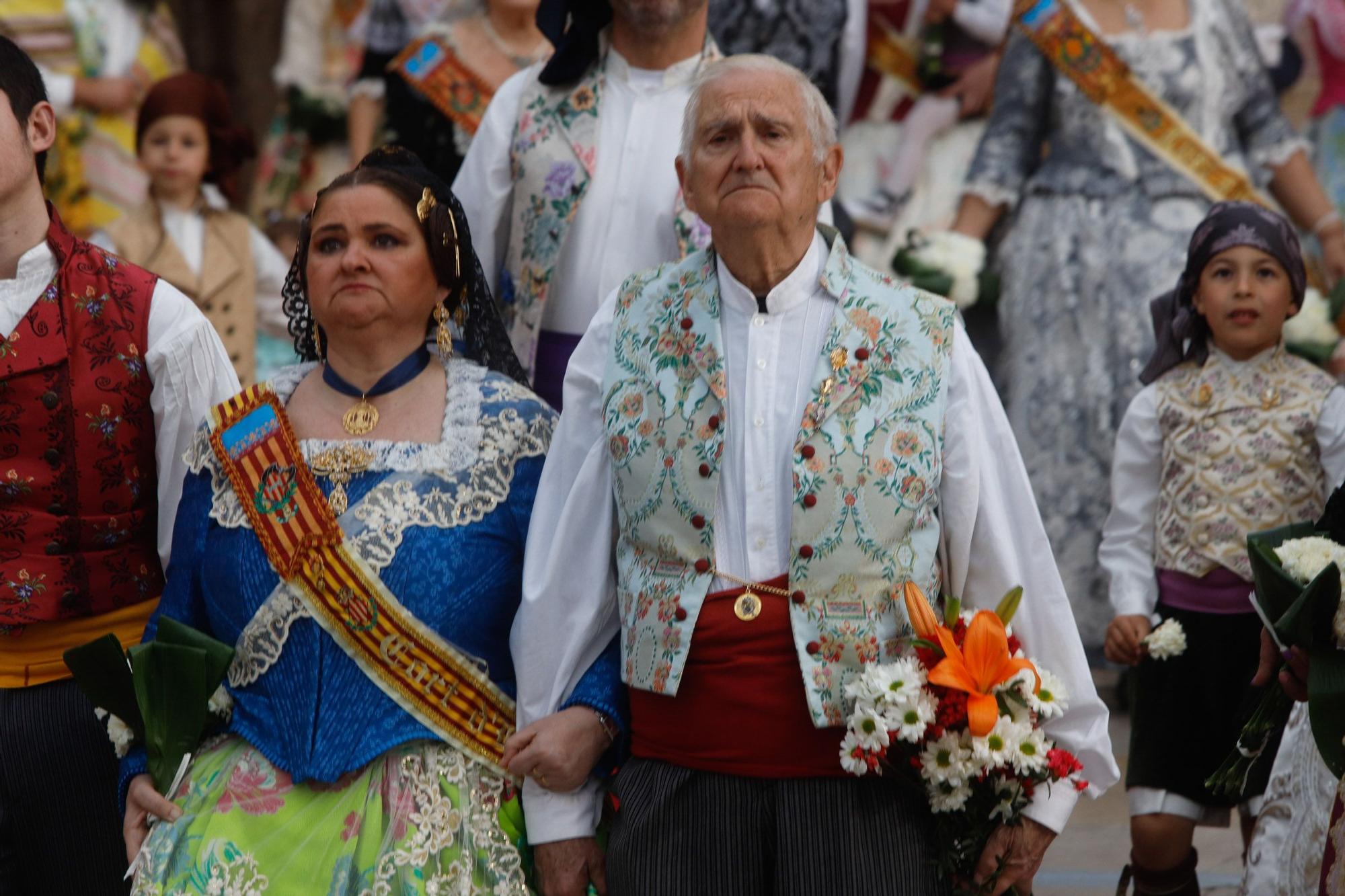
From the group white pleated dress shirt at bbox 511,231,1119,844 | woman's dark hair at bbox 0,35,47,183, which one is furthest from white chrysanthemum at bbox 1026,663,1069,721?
woman's dark hair at bbox 0,35,47,183

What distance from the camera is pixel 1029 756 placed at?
316 centimetres

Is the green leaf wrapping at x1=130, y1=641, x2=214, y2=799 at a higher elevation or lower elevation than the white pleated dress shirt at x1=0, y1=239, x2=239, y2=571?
lower

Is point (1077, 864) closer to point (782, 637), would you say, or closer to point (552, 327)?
point (552, 327)

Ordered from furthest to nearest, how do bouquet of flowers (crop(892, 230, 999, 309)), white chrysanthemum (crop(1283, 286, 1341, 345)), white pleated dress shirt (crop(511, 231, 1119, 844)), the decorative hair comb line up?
1. bouquet of flowers (crop(892, 230, 999, 309))
2. white chrysanthemum (crop(1283, 286, 1341, 345))
3. the decorative hair comb
4. white pleated dress shirt (crop(511, 231, 1119, 844))

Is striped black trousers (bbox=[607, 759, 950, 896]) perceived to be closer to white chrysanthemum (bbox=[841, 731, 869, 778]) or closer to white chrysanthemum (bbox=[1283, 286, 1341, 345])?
white chrysanthemum (bbox=[841, 731, 869, 778])

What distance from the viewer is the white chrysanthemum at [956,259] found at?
700cm

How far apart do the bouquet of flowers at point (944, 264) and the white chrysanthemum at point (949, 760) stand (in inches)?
151

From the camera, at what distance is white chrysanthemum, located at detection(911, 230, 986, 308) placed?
276 inches

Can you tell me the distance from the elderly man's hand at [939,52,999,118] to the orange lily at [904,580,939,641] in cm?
532

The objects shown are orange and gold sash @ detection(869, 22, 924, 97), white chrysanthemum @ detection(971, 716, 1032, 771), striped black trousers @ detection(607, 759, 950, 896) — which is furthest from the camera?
orange and gold sash @ detection(869, 22, 924, 97)

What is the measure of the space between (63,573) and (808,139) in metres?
1.79

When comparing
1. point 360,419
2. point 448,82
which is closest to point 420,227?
point 360,419

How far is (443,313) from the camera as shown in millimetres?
3881

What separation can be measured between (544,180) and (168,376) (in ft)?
3.75
